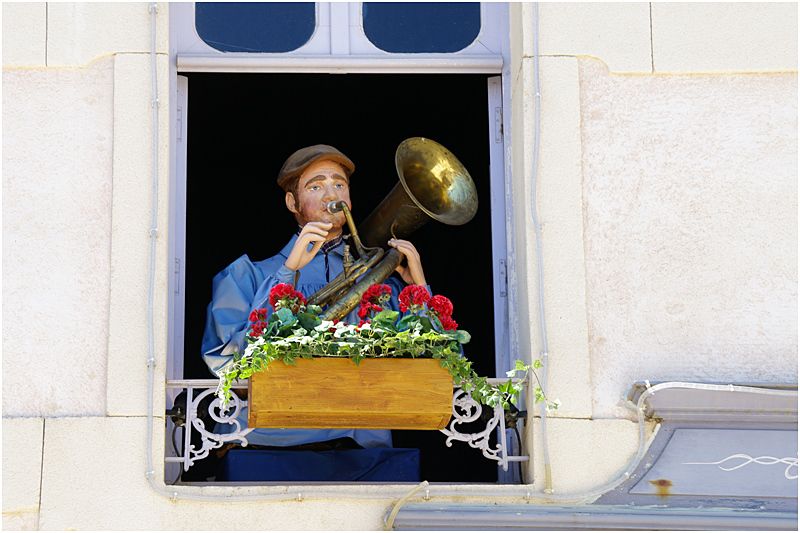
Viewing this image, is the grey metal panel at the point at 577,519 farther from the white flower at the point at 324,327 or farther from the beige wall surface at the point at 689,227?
the white flower at the point at 324,327

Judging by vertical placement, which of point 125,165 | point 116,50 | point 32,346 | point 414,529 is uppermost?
point 116,50

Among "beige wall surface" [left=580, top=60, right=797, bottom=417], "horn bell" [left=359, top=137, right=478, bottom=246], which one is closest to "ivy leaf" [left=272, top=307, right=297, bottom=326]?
"horn bell" [left=359, top=137, right=478, bottom=246]

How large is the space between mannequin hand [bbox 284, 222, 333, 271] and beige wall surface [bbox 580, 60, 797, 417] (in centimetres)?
107

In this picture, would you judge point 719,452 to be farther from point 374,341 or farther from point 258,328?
point 258,328

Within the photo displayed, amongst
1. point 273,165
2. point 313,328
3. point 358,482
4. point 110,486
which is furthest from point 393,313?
point 273,165

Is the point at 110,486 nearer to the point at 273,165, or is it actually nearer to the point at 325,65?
the point at 325,65

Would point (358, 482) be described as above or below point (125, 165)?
below

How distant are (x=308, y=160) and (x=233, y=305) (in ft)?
2.71

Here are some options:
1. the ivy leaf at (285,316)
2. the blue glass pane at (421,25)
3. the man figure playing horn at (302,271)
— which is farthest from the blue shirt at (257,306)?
the blue glass pane at (421,25)

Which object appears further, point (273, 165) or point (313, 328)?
point (273, 165)

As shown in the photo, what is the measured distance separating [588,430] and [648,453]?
238 mm

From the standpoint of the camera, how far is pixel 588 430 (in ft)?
22.4

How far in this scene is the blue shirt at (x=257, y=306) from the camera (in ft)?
23.9

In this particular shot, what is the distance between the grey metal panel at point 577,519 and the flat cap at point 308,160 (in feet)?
6.28
